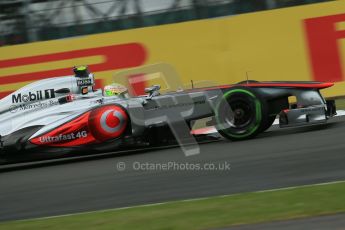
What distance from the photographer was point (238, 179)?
20.6 ft

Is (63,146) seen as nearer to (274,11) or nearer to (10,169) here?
(10,169)

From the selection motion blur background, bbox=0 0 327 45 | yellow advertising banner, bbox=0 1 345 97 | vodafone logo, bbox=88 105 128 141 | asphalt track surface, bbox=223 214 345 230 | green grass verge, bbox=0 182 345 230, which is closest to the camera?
asphalt track surface, bbox=223 214 345 230

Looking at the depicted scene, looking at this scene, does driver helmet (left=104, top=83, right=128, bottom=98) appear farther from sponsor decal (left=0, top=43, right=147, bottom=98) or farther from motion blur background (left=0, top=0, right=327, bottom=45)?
motion blur background (left=0, top=0, right=327, bottom=45)

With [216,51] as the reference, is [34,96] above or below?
below

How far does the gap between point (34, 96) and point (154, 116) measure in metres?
1.87

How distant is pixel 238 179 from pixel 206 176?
455mm

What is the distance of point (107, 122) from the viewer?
328 inches

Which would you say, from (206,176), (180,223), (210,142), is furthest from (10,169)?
(180,223)

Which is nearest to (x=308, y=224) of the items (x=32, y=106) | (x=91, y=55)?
(x=32, y=106)

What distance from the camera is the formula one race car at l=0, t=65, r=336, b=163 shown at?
835 cm

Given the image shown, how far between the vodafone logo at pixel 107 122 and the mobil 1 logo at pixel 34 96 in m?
0.96

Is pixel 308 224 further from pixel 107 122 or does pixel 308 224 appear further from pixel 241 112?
pixel 107 122

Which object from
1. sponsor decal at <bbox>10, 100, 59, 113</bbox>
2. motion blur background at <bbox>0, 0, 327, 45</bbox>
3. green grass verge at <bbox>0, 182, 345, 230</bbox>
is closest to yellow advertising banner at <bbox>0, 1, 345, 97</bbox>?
motion blur background at <bbox>0, 0, 327, 45</bbox>

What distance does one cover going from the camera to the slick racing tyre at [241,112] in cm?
836
